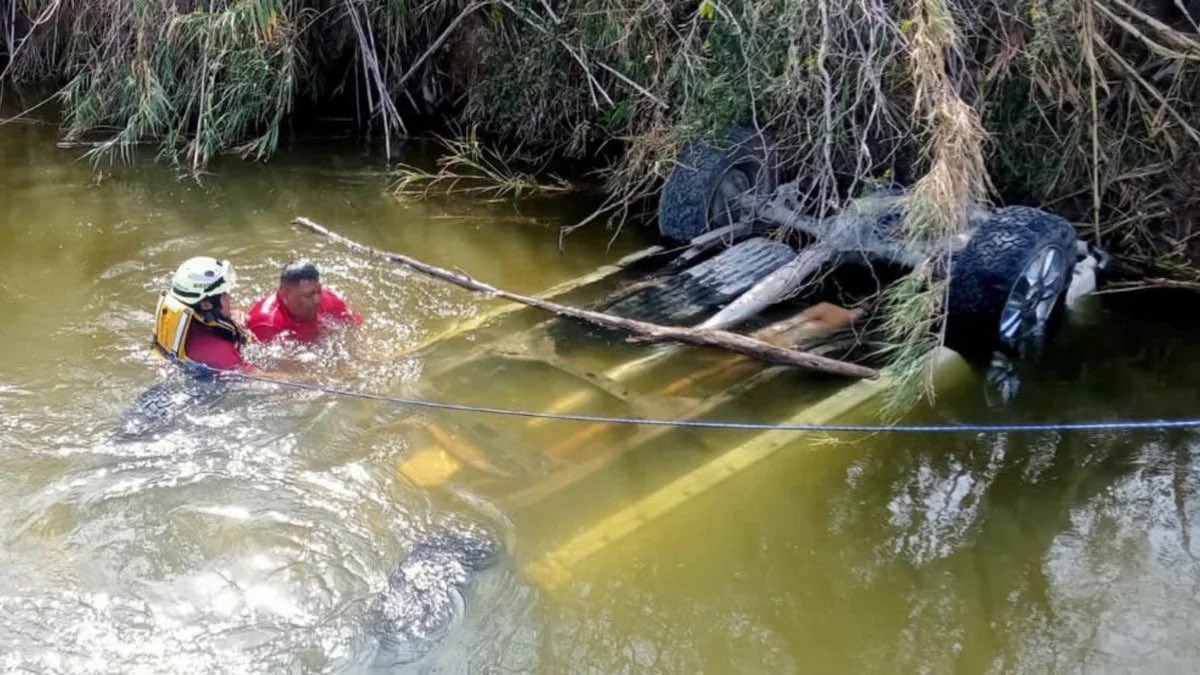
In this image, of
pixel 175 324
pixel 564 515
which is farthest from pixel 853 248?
pixel 175 324

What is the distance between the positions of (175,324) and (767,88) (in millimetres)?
3463

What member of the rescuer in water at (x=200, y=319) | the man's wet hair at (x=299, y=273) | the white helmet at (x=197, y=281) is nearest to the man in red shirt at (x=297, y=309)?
the man's wet hair at (x=299, y=273)

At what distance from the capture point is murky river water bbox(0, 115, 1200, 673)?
3893mm

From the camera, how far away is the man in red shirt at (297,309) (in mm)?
5426

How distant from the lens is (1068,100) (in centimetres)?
636

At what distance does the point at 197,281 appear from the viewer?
5.02 m

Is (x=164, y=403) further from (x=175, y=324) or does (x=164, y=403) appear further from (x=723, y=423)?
(x=723, y=423)

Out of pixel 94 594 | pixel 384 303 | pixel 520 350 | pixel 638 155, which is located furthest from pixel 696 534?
pixel 638 155

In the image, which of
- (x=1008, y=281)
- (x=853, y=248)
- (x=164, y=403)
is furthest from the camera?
(x=853, y=248)

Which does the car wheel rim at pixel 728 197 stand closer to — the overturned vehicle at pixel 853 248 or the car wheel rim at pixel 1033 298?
the overturned vehicle at pixel 853 248

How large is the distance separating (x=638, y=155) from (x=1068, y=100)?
261 cm

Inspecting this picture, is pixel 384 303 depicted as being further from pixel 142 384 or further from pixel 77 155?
pixel 77 155

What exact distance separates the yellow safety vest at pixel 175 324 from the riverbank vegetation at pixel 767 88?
9.36ft

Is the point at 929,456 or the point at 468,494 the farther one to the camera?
the point at 929,456
